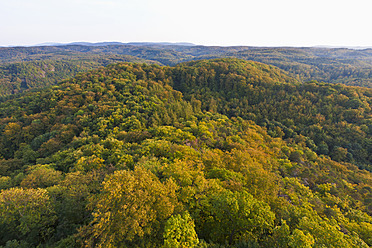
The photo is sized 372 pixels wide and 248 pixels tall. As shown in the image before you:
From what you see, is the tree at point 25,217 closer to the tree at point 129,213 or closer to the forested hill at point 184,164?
the forested hill at point 184,164

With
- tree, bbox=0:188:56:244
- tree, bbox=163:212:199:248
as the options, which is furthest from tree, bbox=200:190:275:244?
tree, bbox=0:188:56:244

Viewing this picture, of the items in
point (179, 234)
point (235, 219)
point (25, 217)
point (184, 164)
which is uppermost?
point (179, 234)

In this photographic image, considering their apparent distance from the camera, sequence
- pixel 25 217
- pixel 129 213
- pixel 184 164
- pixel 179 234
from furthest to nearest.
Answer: pixel 184 164, pixel 25 217, pixel 129 213, pixel 179 234


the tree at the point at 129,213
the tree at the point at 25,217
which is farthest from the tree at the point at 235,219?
the tree at the point at 25,217

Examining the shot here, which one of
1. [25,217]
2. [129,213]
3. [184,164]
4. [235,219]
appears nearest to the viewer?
[129,213]

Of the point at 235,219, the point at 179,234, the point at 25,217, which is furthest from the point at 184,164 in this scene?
the point at 25,217

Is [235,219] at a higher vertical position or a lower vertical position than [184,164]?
lower

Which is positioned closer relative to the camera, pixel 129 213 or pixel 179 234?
pixel 179 234

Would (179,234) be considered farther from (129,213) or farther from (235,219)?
(235,219)
